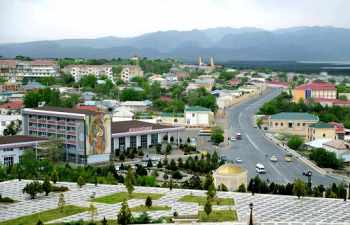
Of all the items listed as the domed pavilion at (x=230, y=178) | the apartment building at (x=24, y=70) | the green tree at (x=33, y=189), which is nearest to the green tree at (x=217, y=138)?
the domed pavilion at (x=230, y=178)

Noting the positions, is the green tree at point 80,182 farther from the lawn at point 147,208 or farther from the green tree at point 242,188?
the green tree at point 242,188

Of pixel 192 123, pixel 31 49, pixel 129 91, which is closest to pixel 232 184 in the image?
pixel 192 123

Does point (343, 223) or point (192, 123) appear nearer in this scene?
point (343, 223)

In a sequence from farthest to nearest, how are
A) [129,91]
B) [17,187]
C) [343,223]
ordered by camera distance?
[129,91], [17,187], [343,223]

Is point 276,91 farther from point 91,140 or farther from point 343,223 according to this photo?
point 343,223

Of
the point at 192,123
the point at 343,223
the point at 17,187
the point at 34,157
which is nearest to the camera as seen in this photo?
the point at 343,223

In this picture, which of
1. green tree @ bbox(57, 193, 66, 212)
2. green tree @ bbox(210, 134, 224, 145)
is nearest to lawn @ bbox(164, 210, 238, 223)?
green tree @ bbox(57, 193, 66, 212)

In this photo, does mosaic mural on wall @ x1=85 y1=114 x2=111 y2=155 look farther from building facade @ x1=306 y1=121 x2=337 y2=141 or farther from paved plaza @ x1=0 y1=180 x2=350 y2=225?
building facade @ x1=306 y1=121 x2=337 y2=141
